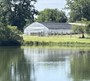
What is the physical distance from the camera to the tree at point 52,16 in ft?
458

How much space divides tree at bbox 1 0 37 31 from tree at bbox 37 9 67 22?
2138cm

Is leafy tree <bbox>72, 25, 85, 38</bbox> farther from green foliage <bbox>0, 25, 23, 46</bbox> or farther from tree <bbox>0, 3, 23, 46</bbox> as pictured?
green foliage <bbox>0, 25, 23, 46</bbox>

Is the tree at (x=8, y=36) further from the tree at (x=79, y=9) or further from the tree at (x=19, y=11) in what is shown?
the tree at (x=79, y=9)

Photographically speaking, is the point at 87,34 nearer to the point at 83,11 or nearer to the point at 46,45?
A: the point at 46,45

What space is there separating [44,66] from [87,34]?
4557cm

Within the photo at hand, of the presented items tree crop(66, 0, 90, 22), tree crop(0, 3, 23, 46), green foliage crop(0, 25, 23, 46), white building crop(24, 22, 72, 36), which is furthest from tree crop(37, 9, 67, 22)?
green foliage crop(0, 25, 23, 46)

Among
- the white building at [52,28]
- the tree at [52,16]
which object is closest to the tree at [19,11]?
the white building at [52,28]

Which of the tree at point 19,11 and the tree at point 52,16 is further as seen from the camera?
the tree at point 52,16

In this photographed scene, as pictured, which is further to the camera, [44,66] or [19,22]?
[19,22]

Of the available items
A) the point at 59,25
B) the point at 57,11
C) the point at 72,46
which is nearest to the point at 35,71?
the point at 72,46

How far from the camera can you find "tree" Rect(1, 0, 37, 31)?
372 ft

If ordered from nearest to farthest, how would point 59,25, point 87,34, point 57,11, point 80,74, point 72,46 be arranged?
point 80,74
point 72,46
point 87,34
point 59,25
point 57,11

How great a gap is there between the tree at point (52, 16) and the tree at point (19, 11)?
2138 centimetres

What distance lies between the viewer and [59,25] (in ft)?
372
